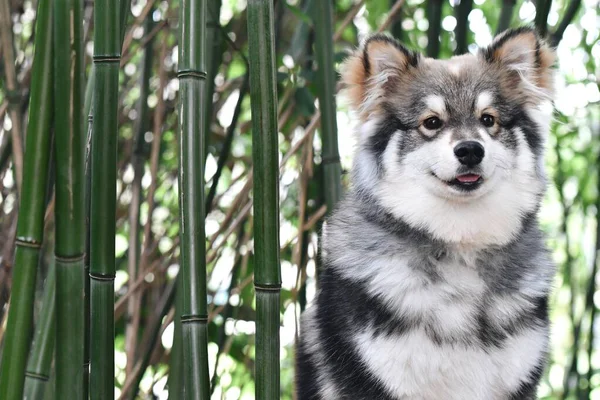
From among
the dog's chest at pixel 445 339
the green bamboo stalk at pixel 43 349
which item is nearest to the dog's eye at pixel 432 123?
the dog's chest at pixel 445 339

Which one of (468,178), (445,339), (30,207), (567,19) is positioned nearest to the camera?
(30,207)

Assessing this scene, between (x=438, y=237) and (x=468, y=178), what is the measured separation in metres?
0.14

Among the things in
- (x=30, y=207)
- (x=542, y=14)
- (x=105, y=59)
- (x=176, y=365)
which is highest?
(x=542, y=14)

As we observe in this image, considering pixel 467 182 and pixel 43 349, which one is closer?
pixel 43 349

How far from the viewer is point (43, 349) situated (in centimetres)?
140

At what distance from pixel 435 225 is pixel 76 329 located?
806mm

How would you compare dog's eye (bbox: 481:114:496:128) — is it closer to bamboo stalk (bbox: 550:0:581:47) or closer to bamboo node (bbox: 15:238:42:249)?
bamboo stalk (bbox: 550:0:581:47)

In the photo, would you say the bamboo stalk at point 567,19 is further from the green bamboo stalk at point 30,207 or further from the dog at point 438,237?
the green bamboo stalk at point 30,207

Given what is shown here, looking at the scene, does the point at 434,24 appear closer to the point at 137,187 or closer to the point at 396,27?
the point at 396,27

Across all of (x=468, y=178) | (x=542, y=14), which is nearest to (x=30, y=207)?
(x=468, y=178)

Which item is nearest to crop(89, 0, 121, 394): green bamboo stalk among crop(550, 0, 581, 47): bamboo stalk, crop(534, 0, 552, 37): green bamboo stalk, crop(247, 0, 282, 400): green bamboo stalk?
crop(247, 0, 282, 400): green bamboo stalk

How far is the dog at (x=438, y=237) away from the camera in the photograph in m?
1.66

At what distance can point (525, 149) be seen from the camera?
6.10ft

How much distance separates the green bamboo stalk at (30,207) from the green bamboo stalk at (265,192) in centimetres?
A: 32
